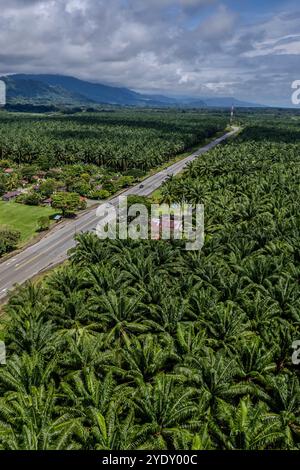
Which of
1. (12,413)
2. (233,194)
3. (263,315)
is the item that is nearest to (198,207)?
(233,194)

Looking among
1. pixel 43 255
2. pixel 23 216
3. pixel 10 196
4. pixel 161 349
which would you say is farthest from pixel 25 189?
pixel 161 349

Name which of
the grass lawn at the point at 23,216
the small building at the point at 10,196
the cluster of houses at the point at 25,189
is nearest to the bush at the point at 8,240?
the grass lawn at the point at 23,216

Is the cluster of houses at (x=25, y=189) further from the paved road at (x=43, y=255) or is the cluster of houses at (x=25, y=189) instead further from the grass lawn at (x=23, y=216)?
the paved road at (x=43, y=255)

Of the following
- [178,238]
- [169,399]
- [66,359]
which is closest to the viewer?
[169,399]

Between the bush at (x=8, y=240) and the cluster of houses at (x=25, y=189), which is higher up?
the cluster of houses at (x=25, y=189)
